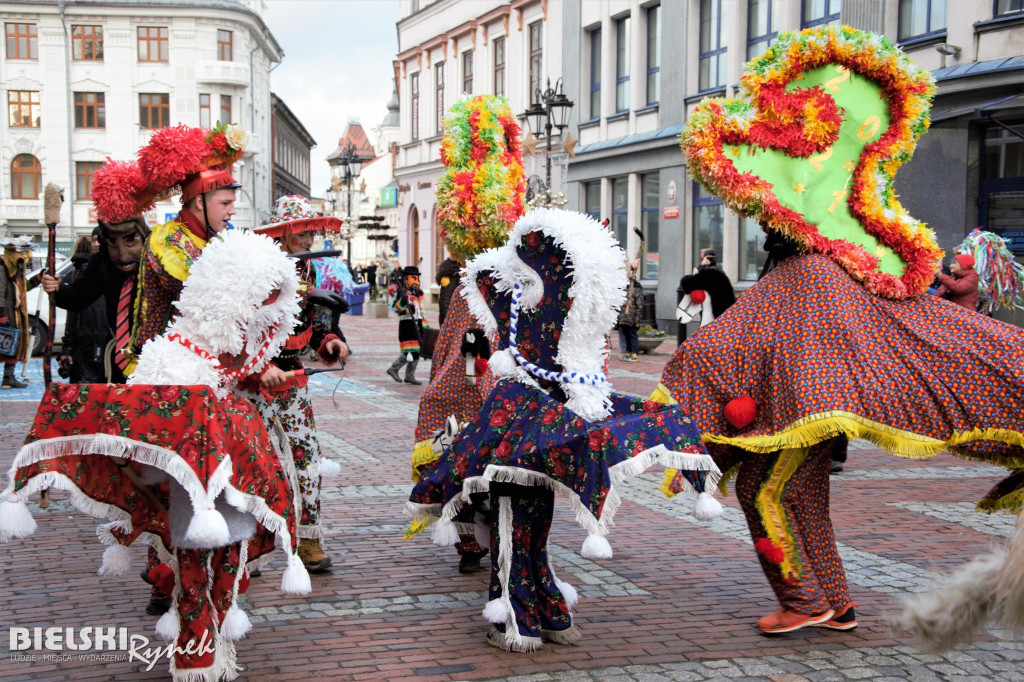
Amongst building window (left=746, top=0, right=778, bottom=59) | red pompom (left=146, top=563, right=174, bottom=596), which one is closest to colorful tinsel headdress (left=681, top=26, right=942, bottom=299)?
red pompom (left=146, top=563, right=174, bottom=596)

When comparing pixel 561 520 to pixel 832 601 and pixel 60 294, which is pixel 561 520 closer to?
pixel 832 601

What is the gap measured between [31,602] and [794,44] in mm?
4257

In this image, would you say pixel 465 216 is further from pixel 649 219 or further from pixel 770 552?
pixel 649 219

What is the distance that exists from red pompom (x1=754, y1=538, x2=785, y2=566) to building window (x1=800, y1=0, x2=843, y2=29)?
1491cm

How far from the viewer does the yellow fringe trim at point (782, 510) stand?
4387 millimetres

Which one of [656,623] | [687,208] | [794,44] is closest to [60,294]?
[656,623]

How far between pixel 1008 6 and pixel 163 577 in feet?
46.3

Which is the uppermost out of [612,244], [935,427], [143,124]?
[143,124]

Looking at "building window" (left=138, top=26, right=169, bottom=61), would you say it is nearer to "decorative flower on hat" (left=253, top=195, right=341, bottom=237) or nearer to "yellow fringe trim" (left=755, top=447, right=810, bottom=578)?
"decorative flower on hat" (left=253, top=195, right=341, bottom=237)

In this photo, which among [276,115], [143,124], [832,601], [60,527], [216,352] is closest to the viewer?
[216,352]

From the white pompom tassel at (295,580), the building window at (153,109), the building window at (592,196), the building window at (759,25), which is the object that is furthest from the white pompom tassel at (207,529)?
the building window at (153,109)

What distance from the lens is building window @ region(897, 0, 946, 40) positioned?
50.8ft

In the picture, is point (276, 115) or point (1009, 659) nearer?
point (1009, 659)

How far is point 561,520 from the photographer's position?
21.1ft
